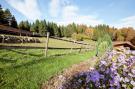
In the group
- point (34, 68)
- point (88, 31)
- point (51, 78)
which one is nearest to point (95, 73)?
point (51, 78)

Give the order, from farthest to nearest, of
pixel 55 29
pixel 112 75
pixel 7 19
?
pixel 55 29 → pixel 7 19 → pixel 112 75

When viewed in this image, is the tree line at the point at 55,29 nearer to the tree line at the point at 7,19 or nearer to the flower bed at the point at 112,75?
the tree line at the point at 7,19

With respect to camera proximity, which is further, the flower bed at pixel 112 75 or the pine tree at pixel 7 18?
the pine tree at pixel 7 18

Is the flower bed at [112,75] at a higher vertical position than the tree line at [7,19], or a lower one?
lower

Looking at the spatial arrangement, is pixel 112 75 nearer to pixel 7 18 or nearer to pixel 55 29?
pixel 7 18

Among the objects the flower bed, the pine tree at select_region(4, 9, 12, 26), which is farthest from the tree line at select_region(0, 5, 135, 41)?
the flower bed

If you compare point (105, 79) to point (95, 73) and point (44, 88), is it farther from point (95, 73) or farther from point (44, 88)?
point (44, 88)

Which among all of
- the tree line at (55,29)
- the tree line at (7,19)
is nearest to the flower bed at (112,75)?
the tree line at (55,29)

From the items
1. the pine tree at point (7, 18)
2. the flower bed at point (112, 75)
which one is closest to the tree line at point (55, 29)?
the pine tree at point (7, 18)

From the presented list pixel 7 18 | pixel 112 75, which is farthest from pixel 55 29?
pixel 112 75

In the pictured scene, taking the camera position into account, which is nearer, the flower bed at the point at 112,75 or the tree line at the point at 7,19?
the flower bed at the point at 112,75

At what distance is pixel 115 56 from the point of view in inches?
163

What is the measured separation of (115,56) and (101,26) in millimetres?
92728

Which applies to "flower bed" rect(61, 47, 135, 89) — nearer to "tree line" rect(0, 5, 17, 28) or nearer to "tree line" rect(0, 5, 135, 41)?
"tree line" rect(0, 5, 135, 41)
